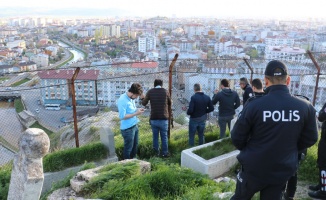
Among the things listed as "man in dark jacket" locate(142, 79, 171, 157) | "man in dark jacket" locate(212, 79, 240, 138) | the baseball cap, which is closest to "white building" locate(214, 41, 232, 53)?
"man in dark jacket" locate(212, 79, 240, 138)

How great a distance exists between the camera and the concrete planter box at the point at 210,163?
432cm

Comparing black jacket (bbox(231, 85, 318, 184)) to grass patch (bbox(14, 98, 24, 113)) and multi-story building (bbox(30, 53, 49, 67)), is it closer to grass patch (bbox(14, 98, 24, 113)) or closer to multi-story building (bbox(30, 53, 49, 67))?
grass patch (bbox(14, 98, 24, 113))

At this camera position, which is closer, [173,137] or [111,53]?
[173,137]

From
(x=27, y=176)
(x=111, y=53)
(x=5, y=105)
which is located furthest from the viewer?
(x=111, y=53)

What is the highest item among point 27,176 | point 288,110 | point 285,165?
point 288,110

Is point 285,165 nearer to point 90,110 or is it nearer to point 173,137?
Result: point 173,137

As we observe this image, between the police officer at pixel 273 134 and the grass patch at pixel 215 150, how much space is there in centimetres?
228

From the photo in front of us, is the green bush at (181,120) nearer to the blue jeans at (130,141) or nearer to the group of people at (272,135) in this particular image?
the blue jeans at (130,141)

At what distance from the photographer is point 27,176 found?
2.29 m

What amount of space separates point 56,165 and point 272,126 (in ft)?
12.4

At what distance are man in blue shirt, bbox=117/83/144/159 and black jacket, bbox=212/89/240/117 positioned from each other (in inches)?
56.4

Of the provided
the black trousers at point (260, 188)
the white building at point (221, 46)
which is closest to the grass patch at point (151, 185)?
the black trousers at point (260, 188)

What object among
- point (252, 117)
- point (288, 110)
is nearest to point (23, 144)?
point (252, 117)

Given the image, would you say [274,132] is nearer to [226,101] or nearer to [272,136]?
[272,136]
